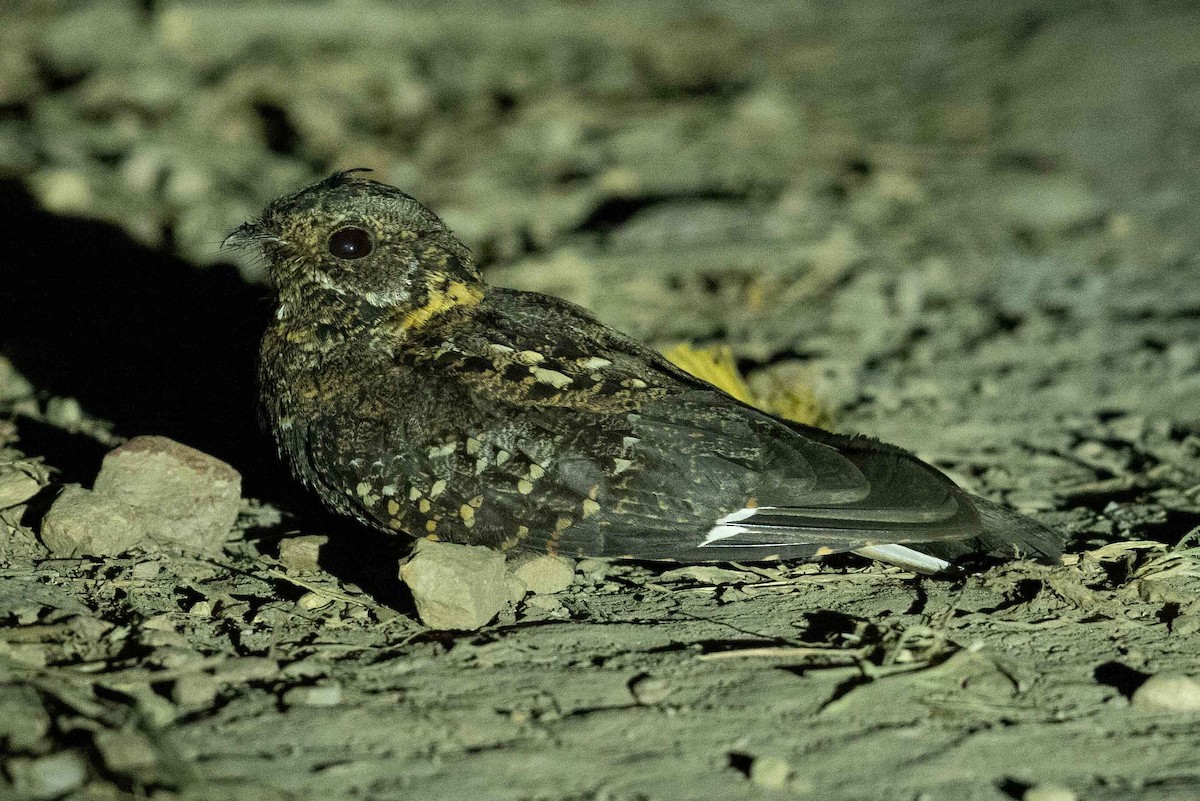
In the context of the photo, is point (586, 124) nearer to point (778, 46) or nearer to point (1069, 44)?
point (778, 46)

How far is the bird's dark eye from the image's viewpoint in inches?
136

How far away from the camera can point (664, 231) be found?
21.0 ft

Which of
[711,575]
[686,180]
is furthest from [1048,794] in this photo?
[686,180]

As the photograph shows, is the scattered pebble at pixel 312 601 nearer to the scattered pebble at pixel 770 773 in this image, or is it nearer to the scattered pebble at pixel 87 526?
the scattered pebble at pixel 87 526

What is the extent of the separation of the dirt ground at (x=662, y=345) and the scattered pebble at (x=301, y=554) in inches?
1.0

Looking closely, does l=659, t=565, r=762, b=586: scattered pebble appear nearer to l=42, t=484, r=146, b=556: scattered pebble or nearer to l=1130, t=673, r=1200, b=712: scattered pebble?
l=1130, t=673, r=1200, b=712: scattered pebble

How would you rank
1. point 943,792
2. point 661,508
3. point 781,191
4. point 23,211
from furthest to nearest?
1. point 781,191
2. point 23,211
3. point 661,508
4. point 943,792

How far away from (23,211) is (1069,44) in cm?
778

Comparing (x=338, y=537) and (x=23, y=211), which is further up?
(x=23, y=211)

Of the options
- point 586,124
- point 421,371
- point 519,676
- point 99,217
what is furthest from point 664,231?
point 519,676

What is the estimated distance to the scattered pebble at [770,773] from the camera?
231 cm

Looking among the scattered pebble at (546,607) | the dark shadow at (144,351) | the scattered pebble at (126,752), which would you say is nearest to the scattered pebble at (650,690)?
the scattered pebble at (546,607)

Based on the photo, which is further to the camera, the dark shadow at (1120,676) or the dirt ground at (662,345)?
the dark shadow at (1120,676)

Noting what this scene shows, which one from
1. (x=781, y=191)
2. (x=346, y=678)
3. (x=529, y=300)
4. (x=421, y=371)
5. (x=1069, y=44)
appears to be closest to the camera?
(x=346, y=678)
